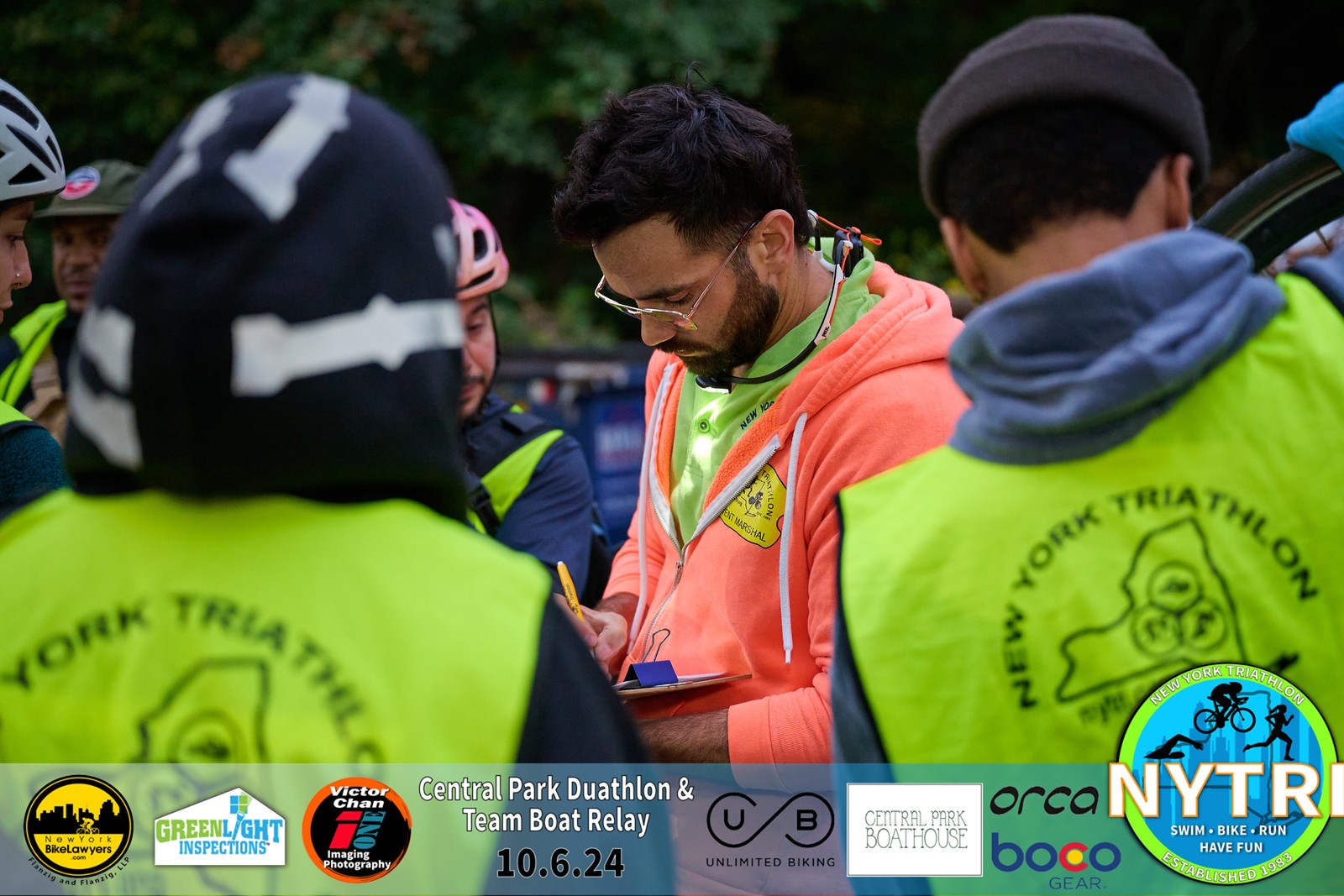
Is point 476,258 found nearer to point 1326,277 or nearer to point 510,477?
point 510,477

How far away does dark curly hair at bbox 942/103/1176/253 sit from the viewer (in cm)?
151

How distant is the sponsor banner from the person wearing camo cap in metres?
3.29

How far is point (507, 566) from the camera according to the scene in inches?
52.6

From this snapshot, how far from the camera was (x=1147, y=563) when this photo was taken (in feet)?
4.85

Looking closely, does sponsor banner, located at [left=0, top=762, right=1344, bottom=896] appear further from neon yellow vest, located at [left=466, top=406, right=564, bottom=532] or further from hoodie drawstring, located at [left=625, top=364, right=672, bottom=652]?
neon yellow vest, located at [left=466, top=406, right=564, bottom=532]

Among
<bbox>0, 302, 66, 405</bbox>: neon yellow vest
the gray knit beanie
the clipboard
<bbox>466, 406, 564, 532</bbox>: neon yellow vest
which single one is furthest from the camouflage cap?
the gray knit beanie

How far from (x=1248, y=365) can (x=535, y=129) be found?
9.37 m

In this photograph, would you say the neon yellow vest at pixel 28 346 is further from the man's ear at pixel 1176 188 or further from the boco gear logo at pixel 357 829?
the man's ear at pixel 1176 188

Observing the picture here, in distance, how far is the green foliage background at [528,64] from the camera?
31.2ft

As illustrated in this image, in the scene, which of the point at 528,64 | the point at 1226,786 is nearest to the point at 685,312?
the point at 1226,786

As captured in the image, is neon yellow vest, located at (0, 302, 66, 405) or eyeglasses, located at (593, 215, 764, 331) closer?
eyeglasses, located at (593, 215, 764, 331)

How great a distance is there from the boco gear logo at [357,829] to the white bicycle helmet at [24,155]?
6.73ft

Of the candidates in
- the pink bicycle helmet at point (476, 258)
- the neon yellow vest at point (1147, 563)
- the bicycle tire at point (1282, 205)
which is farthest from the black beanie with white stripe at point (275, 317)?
the pink bicycle helmet at point (476, 258)

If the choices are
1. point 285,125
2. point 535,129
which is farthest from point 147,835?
point 535,129
